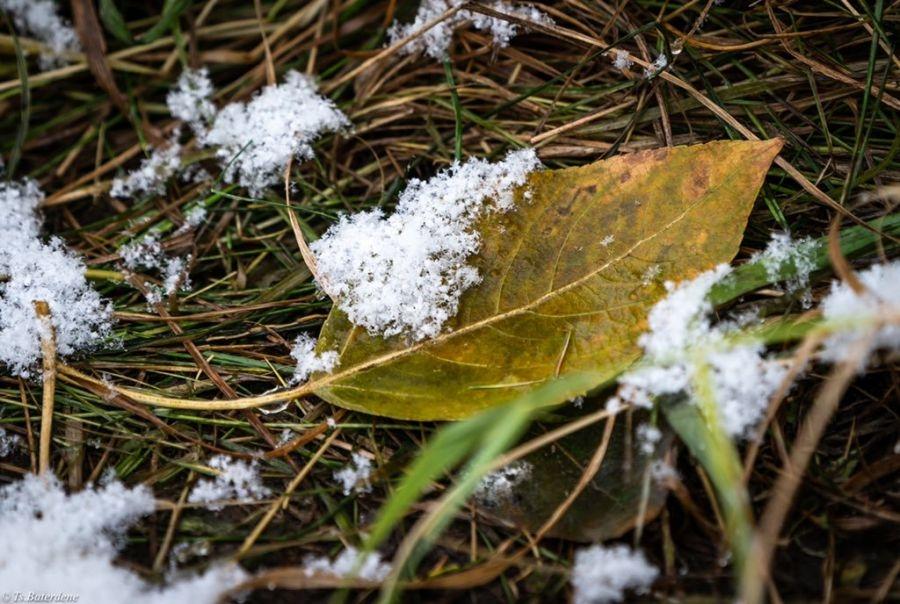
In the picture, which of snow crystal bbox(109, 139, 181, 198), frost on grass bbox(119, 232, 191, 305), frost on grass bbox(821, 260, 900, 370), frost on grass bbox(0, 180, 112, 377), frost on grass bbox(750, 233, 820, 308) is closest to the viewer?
frost on grass bbox(821, 260, 900, 370)

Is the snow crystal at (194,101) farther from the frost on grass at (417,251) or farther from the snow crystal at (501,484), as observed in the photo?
the snow crystal at (501,484)

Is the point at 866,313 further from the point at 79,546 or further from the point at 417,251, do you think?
the point at 79,546

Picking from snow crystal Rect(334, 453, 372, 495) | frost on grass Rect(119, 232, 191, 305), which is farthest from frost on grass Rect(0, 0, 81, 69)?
snow crystal Rect(334, 453, 372, 495)

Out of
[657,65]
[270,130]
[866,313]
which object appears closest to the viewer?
[866,313]

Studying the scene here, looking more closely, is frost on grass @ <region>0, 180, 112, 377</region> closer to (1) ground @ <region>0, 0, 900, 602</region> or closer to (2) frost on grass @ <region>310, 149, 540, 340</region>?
(1) ground @ <region>0, 0, 900, 602</region>

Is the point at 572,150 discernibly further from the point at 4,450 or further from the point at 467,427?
the point at 4,450

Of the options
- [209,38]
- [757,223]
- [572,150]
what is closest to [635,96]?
[572,150]

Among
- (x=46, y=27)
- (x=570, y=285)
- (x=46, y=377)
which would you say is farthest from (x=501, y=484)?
(x=46, y=27)
